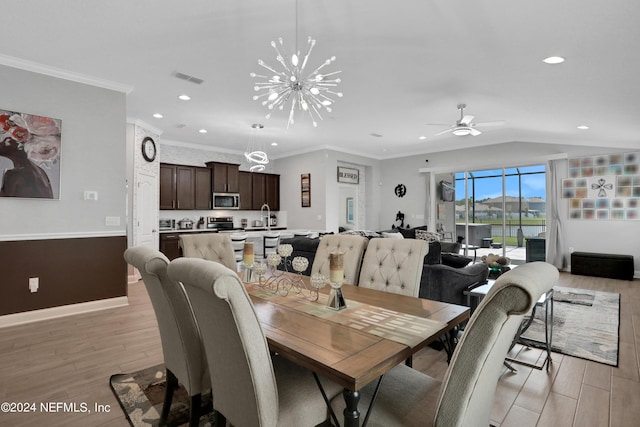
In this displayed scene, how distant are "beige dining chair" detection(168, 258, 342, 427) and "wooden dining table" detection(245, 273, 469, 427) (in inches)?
6.7

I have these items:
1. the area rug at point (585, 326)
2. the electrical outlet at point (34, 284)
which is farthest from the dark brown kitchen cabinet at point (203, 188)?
the area rug at point (585, 326)

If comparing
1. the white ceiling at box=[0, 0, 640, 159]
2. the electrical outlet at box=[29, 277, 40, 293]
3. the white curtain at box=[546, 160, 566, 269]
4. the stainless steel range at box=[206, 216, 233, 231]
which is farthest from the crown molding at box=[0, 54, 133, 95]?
the white curtain at box=[546, 160, 566, 269]

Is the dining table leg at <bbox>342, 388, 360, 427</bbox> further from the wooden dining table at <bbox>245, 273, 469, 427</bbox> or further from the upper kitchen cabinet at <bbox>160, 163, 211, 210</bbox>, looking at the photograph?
the upper kitchen cabinet at <bbox>160, 163, 211, 210</bbox>

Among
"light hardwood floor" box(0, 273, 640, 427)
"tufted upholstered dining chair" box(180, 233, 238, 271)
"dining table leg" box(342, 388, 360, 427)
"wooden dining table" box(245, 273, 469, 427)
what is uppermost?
"tufted upholstered dining chair" box(180, 233, 238, 271)

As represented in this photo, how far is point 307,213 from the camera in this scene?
331 inches

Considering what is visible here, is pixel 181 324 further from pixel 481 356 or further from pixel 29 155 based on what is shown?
pixel 29 155

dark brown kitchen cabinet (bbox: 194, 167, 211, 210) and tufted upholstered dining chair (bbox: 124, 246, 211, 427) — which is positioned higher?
dark brown kitchen cabinet (bbox: 194, 167, 211, 210)

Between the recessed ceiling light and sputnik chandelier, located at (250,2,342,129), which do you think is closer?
sputnik chandelier, located at (250,2,342,129)

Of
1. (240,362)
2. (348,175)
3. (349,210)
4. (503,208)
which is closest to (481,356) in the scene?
(240,362)

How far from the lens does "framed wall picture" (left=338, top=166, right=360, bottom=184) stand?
28.5 ft

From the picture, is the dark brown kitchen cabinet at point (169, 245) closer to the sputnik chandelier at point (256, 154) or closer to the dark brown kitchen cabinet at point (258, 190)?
the sputnik chandelier at point (256, 154)

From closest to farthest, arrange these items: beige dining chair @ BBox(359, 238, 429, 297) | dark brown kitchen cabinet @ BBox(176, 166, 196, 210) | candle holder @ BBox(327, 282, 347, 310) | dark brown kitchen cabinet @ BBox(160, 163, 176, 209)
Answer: candle holder @ BBox(327, 282, 347, 310), beige dining chair @ BBox(359, 238, 429, 297), dark brown kitchen cabinet @ BBox(160, 163, 176, 209), dark brown kitchen cabinet @ BBox(176, 166, 196, 210)

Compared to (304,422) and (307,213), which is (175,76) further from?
(307,213)

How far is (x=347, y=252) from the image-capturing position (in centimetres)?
270
